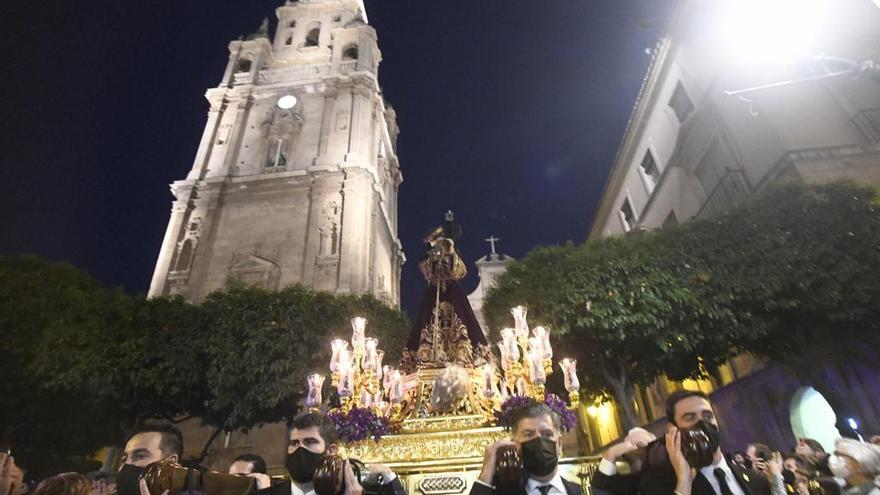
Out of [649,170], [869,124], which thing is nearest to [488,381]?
[869,124]

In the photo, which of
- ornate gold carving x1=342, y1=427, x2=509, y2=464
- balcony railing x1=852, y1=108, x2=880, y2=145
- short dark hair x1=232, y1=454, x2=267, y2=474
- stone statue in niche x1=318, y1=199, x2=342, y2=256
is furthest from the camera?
stone statue in niche x1=318, y1=199, x2=342, y2=256

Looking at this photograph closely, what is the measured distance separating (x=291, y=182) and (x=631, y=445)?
90.5 ft

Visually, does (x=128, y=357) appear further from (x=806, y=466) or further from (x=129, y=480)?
(x=806, y=466)

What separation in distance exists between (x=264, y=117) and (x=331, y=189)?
30.5ft

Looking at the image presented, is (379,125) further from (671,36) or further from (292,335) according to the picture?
(292,335)

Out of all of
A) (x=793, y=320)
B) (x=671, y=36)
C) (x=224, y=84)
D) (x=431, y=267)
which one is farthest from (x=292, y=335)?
(x=224, y=84)

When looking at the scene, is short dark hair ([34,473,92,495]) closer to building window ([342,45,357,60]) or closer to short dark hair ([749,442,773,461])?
short dark hair ([749,442,773,461])

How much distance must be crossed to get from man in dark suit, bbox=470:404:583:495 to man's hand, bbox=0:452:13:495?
375cm

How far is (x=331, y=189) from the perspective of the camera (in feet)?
91.8

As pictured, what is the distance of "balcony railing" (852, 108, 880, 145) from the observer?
1505cm

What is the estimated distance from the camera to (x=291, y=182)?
1120 inches

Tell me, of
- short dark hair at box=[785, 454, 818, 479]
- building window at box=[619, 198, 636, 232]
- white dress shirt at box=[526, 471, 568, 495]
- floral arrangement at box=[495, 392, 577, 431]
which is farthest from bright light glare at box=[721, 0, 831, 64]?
white dress shirt at box=[526, 471, 568, 495]

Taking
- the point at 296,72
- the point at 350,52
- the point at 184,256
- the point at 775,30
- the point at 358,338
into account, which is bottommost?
the point at 358,338

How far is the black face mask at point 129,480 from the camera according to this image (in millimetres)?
3240
